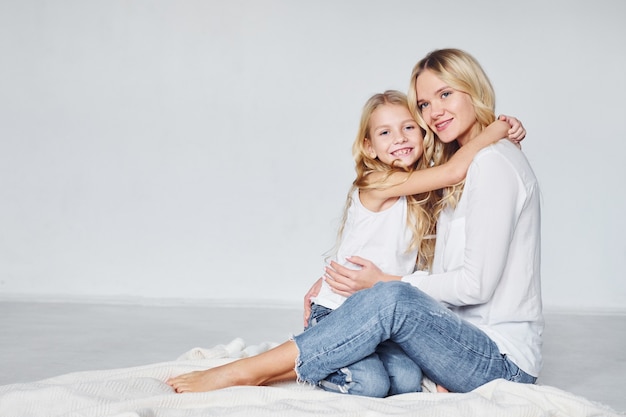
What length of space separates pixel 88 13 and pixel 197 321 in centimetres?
223

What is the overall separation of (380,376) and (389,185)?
0.66m

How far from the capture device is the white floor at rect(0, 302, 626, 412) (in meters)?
2.86

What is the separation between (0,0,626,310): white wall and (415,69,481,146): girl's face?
7.37ft

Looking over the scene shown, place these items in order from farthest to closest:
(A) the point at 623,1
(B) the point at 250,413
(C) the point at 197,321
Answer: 1. (A) the point at 623,1
2. (C) the point at 197,321
3. (B) the point at 250,413

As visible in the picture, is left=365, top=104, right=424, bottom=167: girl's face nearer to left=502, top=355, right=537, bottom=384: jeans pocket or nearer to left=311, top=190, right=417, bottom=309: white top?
left=311, top=190, right=417, bottom=309: white top

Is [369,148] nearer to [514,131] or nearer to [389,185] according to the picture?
[389,185]

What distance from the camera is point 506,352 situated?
2135 millimetres

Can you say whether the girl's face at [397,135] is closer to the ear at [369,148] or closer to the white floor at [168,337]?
the ear at [369,148]

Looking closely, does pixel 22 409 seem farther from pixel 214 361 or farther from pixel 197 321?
pixel 197 321

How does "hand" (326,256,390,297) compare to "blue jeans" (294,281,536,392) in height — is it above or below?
above

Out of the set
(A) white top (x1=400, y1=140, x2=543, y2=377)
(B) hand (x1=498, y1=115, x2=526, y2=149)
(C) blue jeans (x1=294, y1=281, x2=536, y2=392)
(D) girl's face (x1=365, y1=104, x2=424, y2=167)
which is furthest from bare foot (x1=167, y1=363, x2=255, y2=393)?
(B) hand (x1=498, y1=115, x2=526, y2=149)

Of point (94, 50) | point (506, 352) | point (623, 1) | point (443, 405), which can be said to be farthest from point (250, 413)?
point (623, 1)

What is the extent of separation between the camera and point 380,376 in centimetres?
215

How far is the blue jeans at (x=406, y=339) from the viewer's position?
6.77 feet
